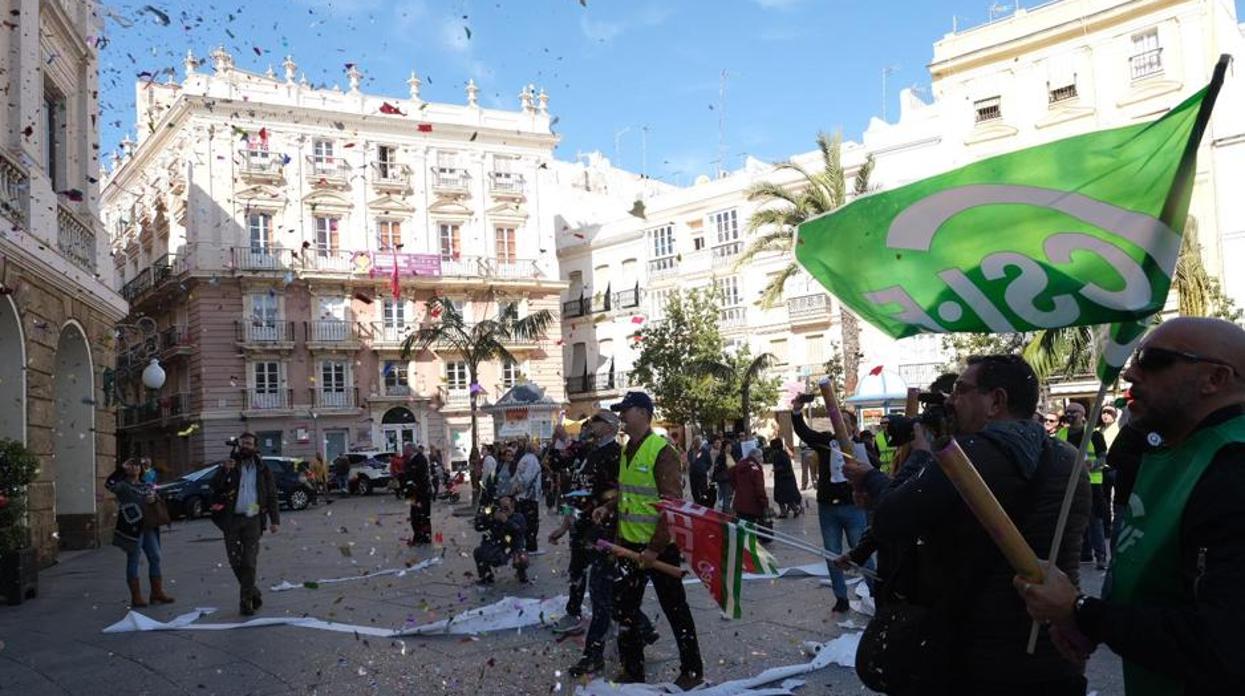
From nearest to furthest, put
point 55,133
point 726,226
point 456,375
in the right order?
point 55,133, point 726,226, point 456,375

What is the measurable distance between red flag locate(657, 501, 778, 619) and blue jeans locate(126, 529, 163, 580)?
698 centimetres

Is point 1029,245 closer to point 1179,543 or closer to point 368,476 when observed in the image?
point 1179,543

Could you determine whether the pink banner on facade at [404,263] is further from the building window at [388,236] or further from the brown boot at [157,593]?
the brown boot at [157,593]

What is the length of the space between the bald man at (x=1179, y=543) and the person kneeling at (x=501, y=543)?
917cm

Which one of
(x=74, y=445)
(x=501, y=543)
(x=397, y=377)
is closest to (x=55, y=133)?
(x=74, y=445)

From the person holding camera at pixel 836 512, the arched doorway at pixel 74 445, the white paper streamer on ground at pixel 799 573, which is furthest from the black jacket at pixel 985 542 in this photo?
the arched doorway at pixel 74 445

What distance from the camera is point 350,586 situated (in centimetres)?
1126

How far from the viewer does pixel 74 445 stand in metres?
16.2

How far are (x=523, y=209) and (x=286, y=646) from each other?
40734 millimetres

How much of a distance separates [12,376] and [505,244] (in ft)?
115

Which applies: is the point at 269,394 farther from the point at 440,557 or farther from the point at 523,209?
the point at 440,557

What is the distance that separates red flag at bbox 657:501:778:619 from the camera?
5.45 meters

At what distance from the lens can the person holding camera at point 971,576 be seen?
296 centimetres

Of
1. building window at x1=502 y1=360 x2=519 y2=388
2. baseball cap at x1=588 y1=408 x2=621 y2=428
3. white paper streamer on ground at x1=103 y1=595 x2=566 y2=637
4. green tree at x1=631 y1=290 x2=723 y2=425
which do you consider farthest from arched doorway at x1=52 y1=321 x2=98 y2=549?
building window at x1=502 y1=360 x2=519 y2=388
